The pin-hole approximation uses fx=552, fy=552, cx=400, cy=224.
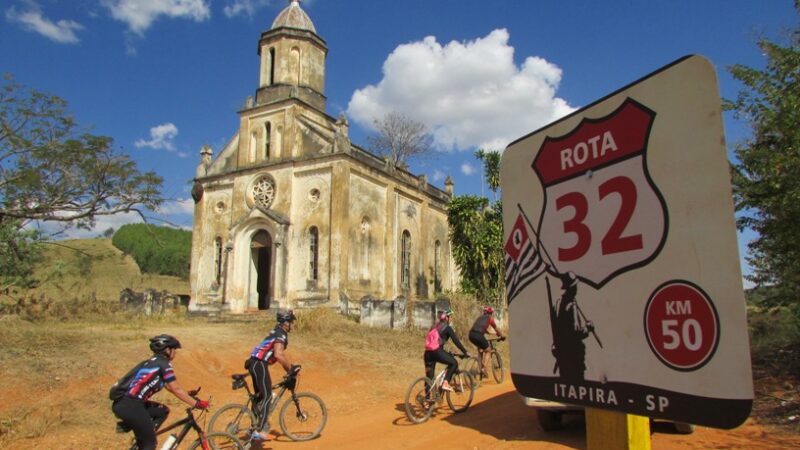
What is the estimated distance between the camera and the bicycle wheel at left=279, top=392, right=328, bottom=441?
8.29 m

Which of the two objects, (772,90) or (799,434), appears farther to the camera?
(772,90)

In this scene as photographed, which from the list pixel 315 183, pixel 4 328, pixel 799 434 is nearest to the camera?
pixel 799 434

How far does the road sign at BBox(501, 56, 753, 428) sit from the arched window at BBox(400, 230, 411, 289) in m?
23.9

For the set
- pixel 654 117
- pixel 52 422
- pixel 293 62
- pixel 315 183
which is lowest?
pixel 52 422

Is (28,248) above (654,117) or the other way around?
above

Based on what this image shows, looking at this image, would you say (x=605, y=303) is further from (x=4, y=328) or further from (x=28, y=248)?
(x=28, y=248)

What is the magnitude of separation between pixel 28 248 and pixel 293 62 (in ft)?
42.4

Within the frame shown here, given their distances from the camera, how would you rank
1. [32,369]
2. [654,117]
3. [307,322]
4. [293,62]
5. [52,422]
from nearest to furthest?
[654,117] < [52,422] < [32,369] < [307,322] < [293,62]

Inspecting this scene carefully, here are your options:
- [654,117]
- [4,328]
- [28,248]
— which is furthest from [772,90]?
[28,248]

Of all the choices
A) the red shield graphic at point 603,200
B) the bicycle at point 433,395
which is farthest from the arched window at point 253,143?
the red shield graphic at point 603,200

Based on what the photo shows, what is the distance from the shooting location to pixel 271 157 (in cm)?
2414

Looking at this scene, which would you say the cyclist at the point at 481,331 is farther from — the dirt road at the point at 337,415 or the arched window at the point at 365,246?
the arched window at the point at 365,246

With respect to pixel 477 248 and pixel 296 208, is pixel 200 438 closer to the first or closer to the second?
pixel 296 208

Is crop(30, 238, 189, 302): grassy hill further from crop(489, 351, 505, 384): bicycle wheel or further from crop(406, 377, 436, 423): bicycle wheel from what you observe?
crop(406, 377, 436, 423): bicycle wheel
